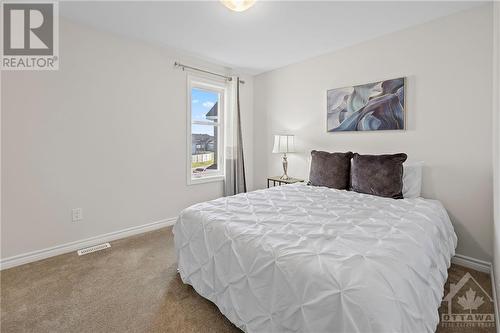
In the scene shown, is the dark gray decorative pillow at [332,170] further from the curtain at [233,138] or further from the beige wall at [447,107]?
the curtain at [233,138]

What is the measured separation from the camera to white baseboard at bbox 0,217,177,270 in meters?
2.19

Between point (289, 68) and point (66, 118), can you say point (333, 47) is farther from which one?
point (66, 118)

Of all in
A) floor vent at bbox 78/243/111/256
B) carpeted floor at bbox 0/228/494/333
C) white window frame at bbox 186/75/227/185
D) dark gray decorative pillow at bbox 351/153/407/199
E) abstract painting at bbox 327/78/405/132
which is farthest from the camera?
white window frame at bbox 186/75/227/185

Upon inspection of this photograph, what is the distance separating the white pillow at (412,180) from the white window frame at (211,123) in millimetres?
2532

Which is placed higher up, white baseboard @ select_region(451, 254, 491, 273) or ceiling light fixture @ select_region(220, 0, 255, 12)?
ceiling light fixture @ select_region(220, 0, 255, 12)

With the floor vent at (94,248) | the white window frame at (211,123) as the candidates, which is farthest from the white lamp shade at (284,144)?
the floor vent at (94,248)

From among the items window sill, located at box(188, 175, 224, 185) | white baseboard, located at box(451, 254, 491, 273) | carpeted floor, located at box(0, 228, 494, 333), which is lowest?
carpeted floor, located at box(0, 228, 494, 333)

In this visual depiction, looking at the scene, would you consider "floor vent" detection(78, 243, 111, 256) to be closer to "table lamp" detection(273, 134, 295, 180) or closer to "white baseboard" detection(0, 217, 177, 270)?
"white baseboard" detection(0, 217, 177, 270)

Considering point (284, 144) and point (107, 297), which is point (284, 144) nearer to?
point (284, 144)

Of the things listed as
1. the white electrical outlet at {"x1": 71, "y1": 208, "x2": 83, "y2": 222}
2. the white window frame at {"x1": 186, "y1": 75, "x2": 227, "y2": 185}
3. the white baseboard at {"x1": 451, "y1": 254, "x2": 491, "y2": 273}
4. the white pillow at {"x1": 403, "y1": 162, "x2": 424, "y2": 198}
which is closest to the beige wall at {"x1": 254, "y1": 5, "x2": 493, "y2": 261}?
the white baseboard at {"x1": 451, "y1": 254, "x2": 491, "y2": 273}

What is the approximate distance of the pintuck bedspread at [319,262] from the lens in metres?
0.94

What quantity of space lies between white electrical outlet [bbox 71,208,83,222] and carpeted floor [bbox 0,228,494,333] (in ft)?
1.18

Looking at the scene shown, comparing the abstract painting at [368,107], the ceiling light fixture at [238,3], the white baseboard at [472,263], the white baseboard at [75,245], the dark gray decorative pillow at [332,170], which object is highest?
the ceiling light fixture at [238,3]

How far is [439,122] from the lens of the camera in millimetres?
2348
